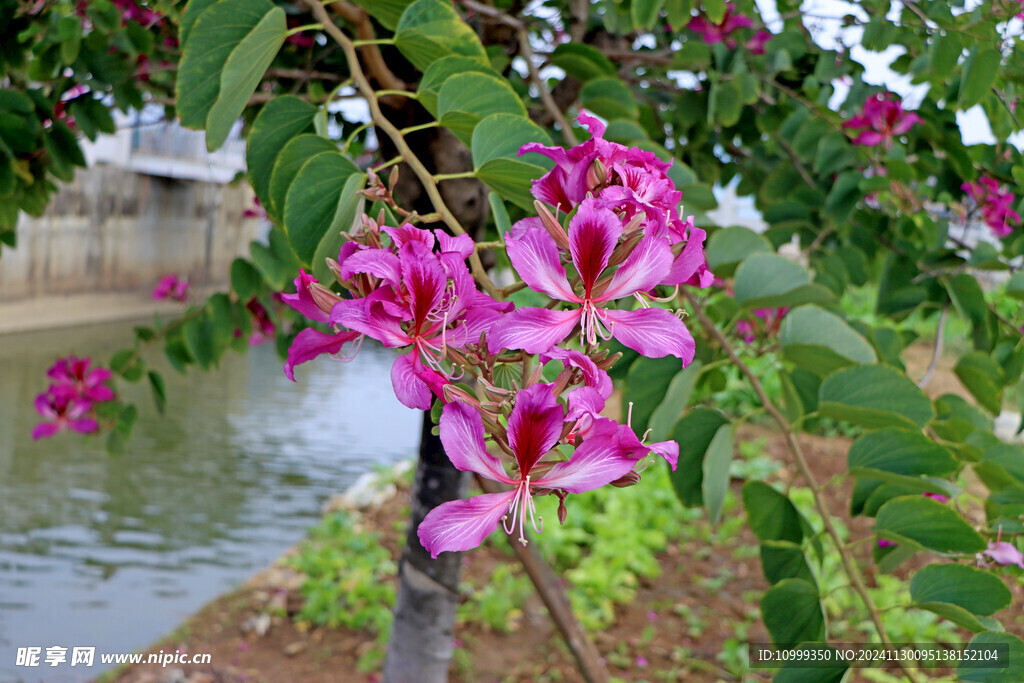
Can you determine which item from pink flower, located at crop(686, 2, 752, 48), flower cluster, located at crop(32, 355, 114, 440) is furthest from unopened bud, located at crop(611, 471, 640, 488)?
flower cluster, located at crop(32, 355, 114, 440)

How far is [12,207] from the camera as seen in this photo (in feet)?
3.76

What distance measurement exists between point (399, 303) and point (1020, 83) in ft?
3.91

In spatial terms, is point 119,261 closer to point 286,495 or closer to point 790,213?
point 286,495

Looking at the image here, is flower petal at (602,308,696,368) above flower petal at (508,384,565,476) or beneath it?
above

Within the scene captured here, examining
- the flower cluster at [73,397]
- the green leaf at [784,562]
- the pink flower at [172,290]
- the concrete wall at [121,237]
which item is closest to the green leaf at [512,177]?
the green leaf at [784,562]

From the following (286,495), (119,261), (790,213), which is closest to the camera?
(790,213)

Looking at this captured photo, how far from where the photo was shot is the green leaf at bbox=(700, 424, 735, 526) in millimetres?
679

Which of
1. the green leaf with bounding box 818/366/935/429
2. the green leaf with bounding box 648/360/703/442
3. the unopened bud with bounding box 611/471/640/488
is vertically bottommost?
the green leaf with bounding box 648/360/703/442

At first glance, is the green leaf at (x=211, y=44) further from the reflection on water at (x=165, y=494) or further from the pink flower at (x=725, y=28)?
the reflection on water at (x=165, y=494)

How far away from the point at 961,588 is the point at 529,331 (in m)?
0.51

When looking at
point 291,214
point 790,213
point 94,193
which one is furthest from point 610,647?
point 94,193

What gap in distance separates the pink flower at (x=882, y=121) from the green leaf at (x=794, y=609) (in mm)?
825

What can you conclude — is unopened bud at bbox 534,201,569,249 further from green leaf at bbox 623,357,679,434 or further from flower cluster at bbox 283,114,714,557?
green leaf at bbox 623,357,679,434

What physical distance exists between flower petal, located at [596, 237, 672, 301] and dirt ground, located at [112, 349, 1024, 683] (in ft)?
6.07
